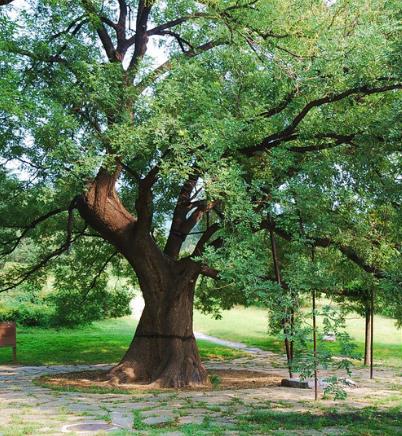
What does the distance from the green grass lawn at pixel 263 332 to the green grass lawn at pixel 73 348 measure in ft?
10.2

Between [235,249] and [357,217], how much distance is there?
363 cm

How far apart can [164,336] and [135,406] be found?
3745 millimetres

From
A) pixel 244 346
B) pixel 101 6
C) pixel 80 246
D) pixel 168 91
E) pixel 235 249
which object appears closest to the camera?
pixel 235 249

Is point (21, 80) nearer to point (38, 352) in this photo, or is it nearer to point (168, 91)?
point (168, 91)

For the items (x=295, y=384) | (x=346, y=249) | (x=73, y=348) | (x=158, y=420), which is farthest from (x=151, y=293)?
(x=73, y=348)

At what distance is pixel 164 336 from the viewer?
11891mm

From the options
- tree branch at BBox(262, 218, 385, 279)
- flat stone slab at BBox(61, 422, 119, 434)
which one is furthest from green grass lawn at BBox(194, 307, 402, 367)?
flat stone slab at BBox(61, 422, 119, 434)

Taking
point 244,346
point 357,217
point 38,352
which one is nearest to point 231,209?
point 357,217

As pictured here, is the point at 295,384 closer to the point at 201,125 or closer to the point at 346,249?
the point at 346,249

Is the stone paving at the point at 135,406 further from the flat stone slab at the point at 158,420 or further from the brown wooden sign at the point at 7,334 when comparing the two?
the brown wooden sign at the point at 7,334

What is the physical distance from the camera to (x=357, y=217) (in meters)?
10.4

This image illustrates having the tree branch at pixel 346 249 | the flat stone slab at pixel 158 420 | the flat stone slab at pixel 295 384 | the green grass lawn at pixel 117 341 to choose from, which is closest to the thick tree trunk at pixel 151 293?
the flat stone slab at pixel 295 384

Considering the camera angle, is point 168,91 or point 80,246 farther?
point 80,246

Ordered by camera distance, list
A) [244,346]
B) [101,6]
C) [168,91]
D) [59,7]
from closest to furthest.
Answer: [168,91], [59,7], [101,6], [244,346]
